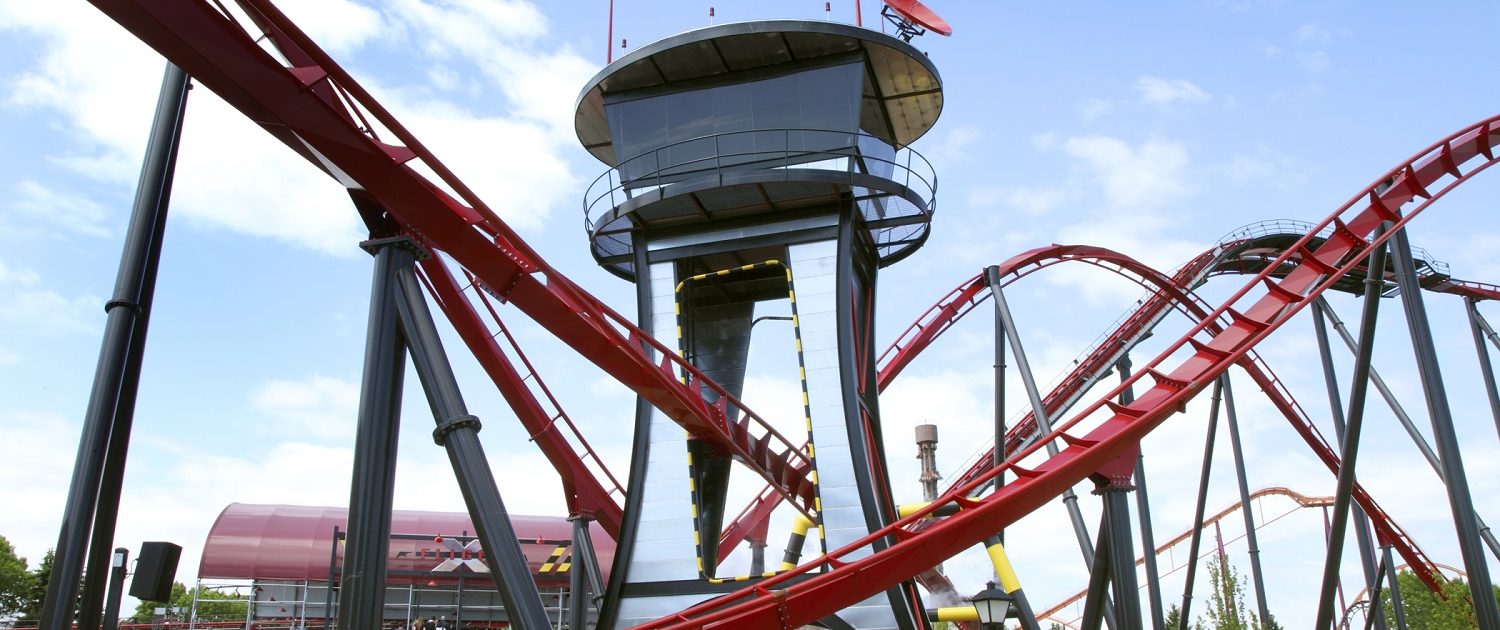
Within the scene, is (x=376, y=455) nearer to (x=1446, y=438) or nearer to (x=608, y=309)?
(x=608, y=309)

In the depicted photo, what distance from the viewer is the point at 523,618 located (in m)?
8.72

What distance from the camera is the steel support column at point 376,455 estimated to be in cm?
807

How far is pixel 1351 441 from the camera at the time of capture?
41.3 feet

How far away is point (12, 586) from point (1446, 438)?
5106cm

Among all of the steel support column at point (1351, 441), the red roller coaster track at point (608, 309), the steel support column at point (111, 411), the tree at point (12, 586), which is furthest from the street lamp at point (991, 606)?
the tree at point (12, 586)

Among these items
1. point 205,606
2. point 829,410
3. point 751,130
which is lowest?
point 829,410

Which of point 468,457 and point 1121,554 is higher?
point 468,457

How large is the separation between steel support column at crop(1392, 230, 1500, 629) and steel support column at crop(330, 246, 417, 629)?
10688mm

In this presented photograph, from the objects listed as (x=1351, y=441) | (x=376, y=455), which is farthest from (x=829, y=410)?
(x=376, y=455)

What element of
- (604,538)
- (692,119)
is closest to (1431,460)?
(692,119)

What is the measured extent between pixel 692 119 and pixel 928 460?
16.7 metres

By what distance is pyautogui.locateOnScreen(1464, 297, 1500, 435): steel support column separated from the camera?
17828 mm

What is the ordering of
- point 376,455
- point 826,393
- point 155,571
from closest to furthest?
1. point 155,571
2. point 376,455
3. point 826,393

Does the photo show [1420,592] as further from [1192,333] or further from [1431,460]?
[1192,333]
